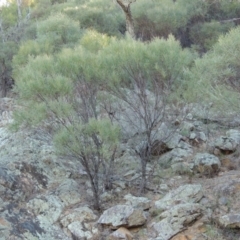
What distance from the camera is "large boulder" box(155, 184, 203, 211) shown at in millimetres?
8133

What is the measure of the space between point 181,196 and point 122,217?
4.22 ft

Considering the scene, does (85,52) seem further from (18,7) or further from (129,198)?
(18,7)

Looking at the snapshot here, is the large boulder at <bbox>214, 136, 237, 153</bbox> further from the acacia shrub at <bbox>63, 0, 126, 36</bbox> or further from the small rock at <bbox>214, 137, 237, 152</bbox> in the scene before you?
the acacia shrub at <bbox>63, 0, 126, 36</bbox>

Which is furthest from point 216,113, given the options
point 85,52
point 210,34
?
point 210,34

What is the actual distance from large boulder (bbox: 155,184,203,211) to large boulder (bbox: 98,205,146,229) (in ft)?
1.74

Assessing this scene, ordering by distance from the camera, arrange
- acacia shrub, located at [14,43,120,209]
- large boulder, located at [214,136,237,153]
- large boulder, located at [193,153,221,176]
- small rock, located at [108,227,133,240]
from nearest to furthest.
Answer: small rock, located at [108,227,133,240] → acacia shrub, located at [14,43,120,209] → large boulder, located at [193,153,221,176] → large boulder, located at [214,136,237,153]

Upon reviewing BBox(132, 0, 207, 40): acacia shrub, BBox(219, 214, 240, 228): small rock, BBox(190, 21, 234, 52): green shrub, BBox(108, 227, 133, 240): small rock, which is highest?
BBox(132, 0, 207, 40): acacia shrub

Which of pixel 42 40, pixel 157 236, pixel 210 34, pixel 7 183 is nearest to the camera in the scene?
pixel 157 236

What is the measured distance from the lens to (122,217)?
25.1 ft

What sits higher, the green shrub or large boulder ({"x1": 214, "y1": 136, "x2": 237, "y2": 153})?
the green shrub

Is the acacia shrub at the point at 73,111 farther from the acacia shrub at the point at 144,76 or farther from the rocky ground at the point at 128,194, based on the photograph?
the rocky ground at the point at 128,194

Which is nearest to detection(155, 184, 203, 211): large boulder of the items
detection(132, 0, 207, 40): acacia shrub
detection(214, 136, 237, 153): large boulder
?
detection(214, 136, 237, 153): large boulder

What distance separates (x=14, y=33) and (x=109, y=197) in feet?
36.8

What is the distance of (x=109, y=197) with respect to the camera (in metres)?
8.70
